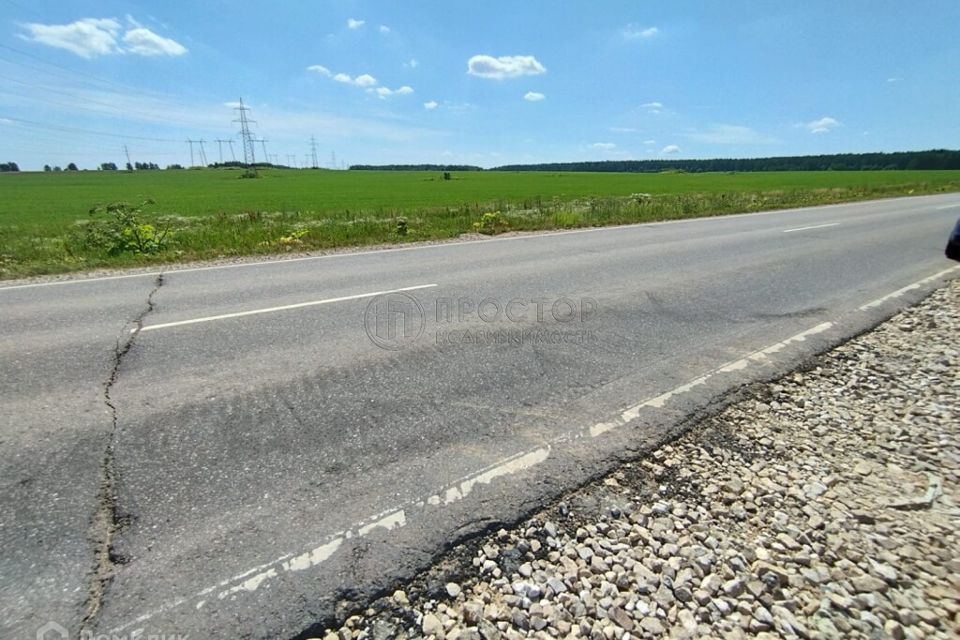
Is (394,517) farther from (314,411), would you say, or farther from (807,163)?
(807,163)

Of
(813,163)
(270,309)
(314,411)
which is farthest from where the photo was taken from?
(813,163)

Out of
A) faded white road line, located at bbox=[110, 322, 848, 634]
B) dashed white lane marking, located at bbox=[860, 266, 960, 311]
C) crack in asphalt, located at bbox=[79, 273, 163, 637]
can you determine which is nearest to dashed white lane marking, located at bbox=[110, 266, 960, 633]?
faded white road line, located at bbox=[110, 322, 848, 634]

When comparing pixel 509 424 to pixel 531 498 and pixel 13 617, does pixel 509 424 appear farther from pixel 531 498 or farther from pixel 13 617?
pixel 13 617

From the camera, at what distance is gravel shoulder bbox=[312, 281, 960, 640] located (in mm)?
1791

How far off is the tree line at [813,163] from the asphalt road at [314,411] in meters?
128

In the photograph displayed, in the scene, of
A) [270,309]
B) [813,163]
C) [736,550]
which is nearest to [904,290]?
[736,550]

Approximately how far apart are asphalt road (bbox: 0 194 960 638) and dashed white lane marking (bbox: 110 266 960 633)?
13mm

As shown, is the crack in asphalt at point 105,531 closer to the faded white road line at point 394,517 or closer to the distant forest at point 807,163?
the faded white road line at point 394,517

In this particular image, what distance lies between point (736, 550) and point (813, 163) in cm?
14398

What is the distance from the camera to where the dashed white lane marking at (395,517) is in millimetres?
1921

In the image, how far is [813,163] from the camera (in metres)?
112

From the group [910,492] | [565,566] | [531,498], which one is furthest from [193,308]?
[910,492]

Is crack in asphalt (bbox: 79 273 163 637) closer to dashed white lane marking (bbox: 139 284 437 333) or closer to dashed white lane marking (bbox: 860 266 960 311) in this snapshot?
dashed white lane marking (bbox: 139 284 437 333)

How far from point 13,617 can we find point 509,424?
2.60m
